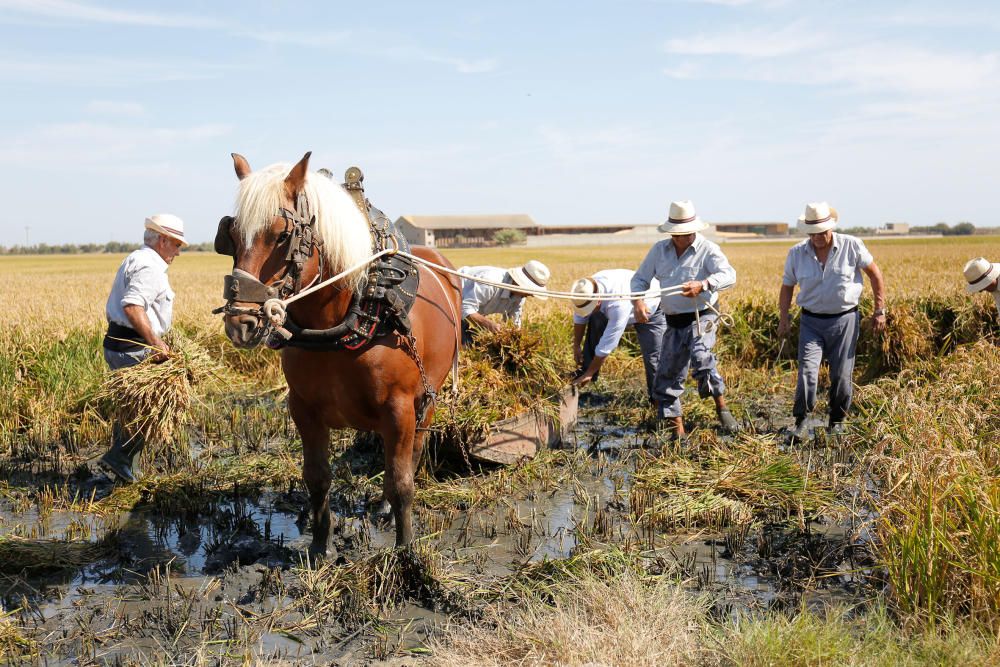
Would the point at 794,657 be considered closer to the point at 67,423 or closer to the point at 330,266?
the point at 330,266

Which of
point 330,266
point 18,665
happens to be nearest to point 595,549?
point 330,266

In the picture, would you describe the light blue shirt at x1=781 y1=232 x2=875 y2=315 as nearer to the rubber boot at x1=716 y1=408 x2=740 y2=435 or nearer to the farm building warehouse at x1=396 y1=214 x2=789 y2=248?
the rubber boot at x1=716 y1=408 x2=740 y2=435

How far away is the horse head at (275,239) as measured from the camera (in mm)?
3436

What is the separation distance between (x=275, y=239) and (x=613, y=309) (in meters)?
4.32

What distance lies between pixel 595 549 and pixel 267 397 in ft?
17.7

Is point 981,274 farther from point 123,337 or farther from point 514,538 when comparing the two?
point 123,337

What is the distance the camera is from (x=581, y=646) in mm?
3059

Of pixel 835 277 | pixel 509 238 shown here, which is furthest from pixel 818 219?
pixel 509 238

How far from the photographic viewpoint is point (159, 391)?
5.60m

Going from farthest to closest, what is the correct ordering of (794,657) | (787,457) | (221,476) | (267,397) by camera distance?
(267,397) < (221,476) < (787,457) < (794,657)

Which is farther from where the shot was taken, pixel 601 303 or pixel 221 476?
pixel 601 303

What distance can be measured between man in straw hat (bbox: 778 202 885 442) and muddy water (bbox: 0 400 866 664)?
2.15 meters

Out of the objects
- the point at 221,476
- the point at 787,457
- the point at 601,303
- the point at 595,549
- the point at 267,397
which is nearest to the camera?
the point at 595,549

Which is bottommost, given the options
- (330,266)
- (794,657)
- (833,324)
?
(794,657)
